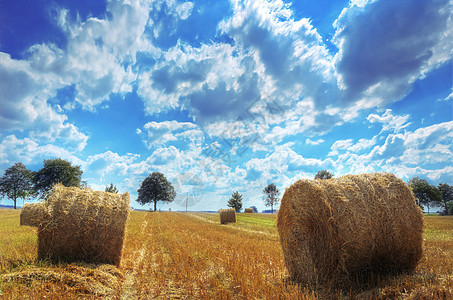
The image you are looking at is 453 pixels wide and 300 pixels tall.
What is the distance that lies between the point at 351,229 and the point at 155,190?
7163cm

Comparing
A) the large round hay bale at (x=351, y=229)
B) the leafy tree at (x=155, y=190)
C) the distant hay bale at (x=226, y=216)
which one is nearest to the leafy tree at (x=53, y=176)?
the leafy tree at (x=155, y=190)

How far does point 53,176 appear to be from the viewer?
46281mm

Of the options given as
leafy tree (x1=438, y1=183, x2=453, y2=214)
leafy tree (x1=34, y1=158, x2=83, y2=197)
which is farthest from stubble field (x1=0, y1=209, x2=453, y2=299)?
leafy tree (x1=438, y1=183, x2=453, y2=214)

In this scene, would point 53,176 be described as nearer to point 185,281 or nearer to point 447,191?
point 185,281

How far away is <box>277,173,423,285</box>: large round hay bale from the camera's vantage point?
5344 mm

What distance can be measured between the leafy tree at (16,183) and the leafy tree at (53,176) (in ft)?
49.5

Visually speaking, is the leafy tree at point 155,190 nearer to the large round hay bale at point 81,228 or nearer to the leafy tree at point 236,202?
the leafy tree at point 236,202

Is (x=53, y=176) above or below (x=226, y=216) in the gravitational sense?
above

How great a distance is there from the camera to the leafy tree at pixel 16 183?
190ft

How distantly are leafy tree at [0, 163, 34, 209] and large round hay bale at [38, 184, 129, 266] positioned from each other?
67087 mm

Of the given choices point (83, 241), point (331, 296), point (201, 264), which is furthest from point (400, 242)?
point (83, 241)

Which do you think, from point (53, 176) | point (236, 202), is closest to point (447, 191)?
point (236, 202)

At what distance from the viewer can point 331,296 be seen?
457 cm

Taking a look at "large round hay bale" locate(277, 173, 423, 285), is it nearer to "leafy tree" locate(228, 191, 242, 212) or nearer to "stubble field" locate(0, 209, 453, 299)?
"stubble field" locate(0, 209, 453, 299)
